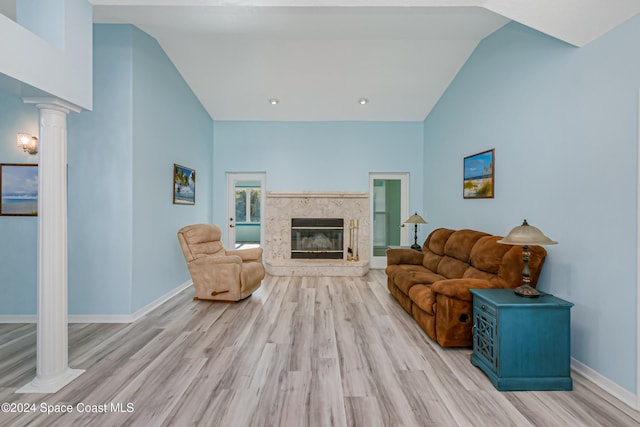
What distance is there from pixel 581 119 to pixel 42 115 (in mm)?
4307

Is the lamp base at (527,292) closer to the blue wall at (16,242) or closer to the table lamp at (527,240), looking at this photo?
the table lamp at (527,240)

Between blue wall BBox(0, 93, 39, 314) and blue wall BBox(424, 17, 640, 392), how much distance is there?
5.46 m

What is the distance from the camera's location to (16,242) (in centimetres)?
349

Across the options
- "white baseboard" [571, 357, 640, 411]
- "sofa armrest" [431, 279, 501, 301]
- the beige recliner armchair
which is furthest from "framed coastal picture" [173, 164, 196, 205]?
"white baseboard" [571, 357, 640, 411]

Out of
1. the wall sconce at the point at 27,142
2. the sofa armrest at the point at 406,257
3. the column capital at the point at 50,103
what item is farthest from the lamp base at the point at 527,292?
the wall sconce at the point at 27,142

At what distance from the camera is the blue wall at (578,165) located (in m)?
2.18

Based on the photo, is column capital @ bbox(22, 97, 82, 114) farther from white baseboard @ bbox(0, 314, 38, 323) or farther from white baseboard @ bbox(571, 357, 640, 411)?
white baseboard @ bbox(571, 357, 640, 411)

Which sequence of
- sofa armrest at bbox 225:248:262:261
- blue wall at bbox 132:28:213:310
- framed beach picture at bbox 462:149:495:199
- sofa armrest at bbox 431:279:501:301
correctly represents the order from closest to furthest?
sofa armrest at bbox 431:279:501:301
blue wall at bbox 132:28:213:310
framed beach picture at bbox 462:149:495:199
sofa armrest at bbox 225:248:262:261

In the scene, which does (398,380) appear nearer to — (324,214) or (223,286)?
(223,286)

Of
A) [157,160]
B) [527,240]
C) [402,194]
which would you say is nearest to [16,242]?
[157,160]

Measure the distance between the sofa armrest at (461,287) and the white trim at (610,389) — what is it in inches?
33.2

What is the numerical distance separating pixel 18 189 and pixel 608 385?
19.4 feet

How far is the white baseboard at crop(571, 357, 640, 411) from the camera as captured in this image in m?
2.08

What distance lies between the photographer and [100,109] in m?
3.53
